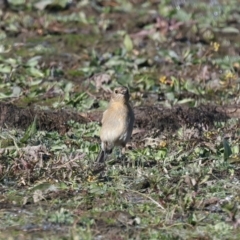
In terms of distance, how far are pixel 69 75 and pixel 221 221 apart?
5.46 meters

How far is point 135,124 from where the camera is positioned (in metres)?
9.81

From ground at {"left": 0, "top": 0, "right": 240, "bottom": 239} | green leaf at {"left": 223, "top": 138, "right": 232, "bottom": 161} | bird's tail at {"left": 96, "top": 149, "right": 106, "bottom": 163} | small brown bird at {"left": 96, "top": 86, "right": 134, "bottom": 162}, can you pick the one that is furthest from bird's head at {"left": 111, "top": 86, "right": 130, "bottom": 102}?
green leaf at {"left": 223, "top": 138, "right": 232, "bottom": 161}

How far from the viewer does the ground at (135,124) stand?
22.4 ft

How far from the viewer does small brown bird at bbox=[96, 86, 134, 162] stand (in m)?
8.96

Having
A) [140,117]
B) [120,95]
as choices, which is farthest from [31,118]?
[140,117]

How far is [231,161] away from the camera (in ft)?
27.4

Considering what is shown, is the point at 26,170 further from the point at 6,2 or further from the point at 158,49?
the point at 6,2

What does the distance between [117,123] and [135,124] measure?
74cm

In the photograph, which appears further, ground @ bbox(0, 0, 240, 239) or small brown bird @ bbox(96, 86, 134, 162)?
small brown bird @ bbox(96, 86, 134, 162)

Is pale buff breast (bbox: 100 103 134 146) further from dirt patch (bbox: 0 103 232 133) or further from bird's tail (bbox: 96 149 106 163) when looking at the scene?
dirt patch (bbox: 0 103 232 133)

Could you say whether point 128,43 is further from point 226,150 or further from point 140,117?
point 226,150

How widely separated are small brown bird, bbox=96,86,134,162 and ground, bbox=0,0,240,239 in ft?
0.37

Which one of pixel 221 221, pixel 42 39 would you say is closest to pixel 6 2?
pixel 42 39

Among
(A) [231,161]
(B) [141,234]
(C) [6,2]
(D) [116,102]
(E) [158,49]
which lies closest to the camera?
(B) [141,234]
